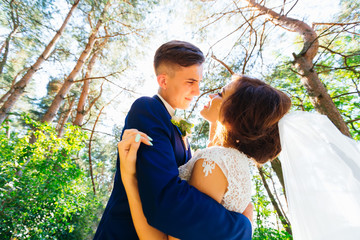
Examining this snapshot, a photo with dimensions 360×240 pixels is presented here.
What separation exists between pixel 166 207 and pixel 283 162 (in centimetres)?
113

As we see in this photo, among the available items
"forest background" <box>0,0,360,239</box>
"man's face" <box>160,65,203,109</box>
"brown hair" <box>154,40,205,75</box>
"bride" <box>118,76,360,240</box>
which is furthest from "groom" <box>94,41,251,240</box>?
"forest background" <box>0,0,360,239</box>

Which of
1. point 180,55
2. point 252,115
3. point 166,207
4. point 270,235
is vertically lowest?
point 270,235

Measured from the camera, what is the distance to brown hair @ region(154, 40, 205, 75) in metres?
1.72

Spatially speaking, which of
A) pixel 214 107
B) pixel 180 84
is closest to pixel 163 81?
pixel 180 84

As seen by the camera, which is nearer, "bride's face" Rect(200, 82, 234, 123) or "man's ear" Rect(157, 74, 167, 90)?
"man's ear" Rect(157, 74, 167, 90)

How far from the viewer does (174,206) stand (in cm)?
86

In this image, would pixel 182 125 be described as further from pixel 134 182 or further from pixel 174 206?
pixel 174 206

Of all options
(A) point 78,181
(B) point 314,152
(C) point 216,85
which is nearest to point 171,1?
(C) point 216,85

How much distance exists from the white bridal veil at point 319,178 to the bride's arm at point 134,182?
3.16ft

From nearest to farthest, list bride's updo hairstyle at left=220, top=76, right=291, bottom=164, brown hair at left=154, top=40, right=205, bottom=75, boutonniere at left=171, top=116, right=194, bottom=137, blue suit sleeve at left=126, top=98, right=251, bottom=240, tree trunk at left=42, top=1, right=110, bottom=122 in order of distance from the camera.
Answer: blue suit sleeve at left=126, top=98, right=251, bottom=240
bride's updo hairstyle at left=220, top=76, right=291, bottom=164
boutonniere at left=171, top=116, right=194, bottom=137
brown hair at left=154, top=40, right=205, bottom=75
tree trunk at left=42, top=1, right=110, bottom=122

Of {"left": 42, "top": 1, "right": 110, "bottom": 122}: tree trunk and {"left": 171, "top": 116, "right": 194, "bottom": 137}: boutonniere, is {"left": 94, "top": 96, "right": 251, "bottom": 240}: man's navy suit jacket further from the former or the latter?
{"left": 42, "top": 1, "right": 110, "bottom": 122}: tree trunk

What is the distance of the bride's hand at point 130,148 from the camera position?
40.0 inches

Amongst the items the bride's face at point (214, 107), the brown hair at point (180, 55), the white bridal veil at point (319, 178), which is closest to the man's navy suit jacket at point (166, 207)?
the white bridal veil at point (319, 178)

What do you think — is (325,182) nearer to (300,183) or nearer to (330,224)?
(300,183)
